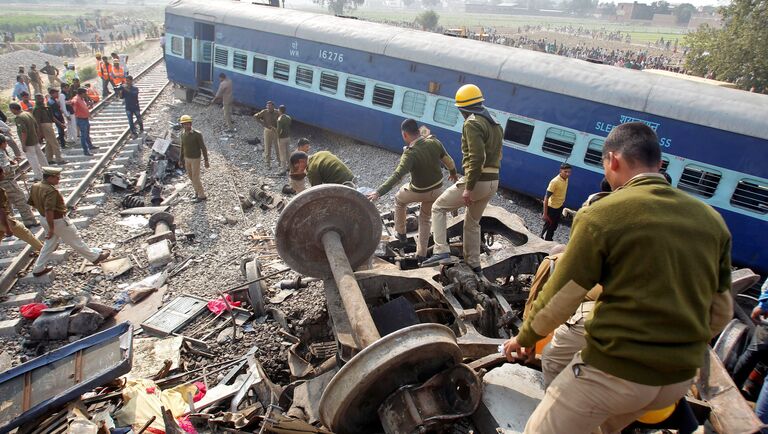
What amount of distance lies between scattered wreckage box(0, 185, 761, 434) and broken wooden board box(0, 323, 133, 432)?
1 centimetres

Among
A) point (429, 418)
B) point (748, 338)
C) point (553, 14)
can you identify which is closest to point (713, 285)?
point (429, 418)

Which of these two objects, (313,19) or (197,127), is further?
(197,127)

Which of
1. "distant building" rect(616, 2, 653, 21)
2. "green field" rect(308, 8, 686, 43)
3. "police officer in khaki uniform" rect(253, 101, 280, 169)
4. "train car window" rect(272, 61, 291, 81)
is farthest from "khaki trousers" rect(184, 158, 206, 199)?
"distant building" rect(616, 2, 653, 21)

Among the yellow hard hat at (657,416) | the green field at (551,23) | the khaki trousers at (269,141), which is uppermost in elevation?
the green field at (551,23)

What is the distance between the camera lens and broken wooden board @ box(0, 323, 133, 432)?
382cm

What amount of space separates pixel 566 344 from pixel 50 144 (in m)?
12.7

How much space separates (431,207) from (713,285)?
411cm

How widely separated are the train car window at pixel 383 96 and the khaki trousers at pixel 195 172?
4.92m

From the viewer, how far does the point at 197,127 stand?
49.7 ft

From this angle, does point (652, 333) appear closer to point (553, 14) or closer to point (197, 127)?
point (197, 127)

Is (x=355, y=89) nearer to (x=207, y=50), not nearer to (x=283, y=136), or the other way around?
(x=283, y=136)

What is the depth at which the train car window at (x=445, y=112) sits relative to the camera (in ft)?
36.2

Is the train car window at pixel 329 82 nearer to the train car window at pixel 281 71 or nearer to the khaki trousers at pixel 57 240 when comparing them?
the train car window at pixel 281 71

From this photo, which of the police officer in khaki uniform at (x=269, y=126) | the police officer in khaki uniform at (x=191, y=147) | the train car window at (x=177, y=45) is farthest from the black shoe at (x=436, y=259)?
the train car window at (x=177, y=45)
